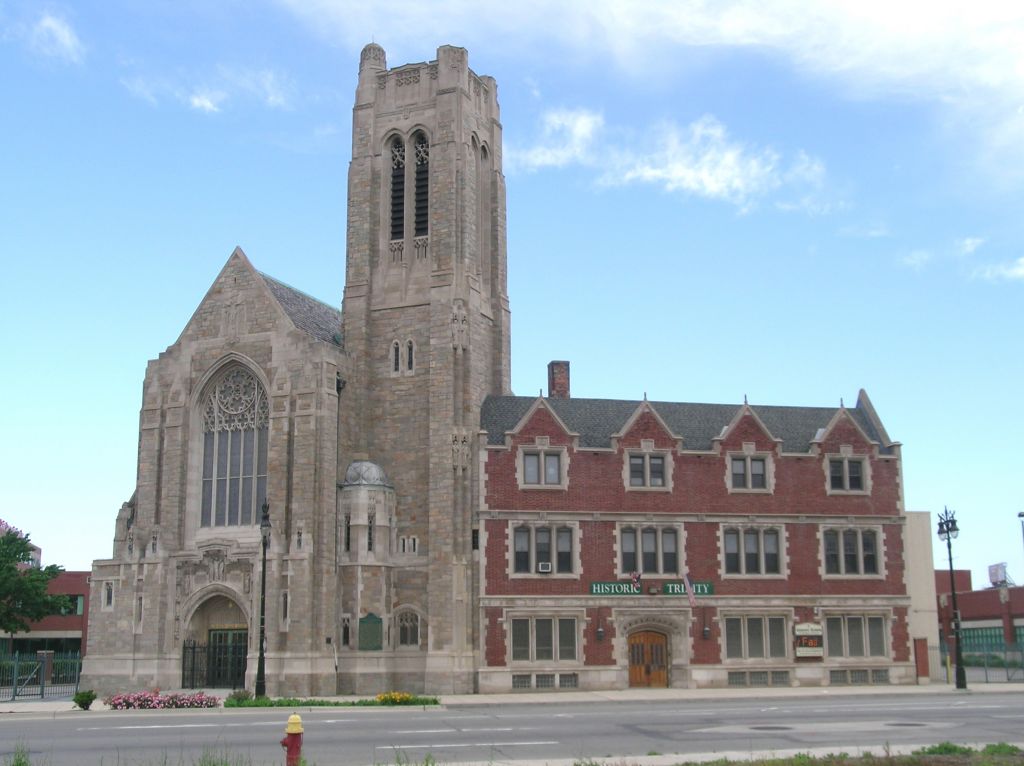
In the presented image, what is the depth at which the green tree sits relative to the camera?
59.8m

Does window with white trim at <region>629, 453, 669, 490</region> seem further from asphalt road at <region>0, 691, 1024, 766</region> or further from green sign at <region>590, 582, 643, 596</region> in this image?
asphalt road at <region>0, 691, 1024, 766</region>

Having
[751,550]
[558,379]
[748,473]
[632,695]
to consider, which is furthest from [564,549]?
[558,379]

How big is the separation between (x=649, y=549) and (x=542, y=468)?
541 cm

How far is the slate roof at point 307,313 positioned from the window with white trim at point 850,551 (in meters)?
22.5

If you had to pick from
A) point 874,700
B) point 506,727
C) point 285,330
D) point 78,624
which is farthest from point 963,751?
point 78,624

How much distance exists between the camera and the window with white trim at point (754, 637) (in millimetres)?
45969

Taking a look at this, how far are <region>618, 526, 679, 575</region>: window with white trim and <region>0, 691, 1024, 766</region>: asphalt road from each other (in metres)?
12.2

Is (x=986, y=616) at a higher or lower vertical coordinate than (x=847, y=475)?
lower

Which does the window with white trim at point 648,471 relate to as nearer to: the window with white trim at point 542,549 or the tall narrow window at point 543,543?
the window with white trim at point 542,549

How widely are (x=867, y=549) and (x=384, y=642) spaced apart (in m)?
20.2

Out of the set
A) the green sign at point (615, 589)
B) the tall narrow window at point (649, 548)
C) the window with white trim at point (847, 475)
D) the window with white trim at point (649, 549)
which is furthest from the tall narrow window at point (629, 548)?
the window with white trim at point (847, 475)

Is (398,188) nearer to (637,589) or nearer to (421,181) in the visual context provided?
(421,181)

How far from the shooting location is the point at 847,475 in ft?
159

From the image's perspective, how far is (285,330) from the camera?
4762 centimetres
